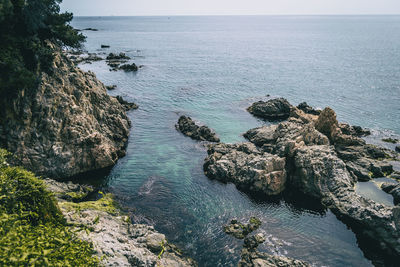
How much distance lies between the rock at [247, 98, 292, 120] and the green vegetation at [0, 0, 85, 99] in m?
47.5

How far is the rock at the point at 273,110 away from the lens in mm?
69250

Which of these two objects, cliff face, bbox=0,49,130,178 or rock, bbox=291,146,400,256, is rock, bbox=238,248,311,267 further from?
cliff face, bbox=0,49,130,178

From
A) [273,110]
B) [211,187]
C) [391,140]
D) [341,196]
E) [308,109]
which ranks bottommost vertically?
[211,187]

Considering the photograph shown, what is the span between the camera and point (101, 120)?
4934 cm

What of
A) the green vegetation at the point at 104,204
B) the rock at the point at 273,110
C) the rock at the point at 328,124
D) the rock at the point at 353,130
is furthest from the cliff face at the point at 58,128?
the rock at the point at 353,130

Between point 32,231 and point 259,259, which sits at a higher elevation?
point 32,231

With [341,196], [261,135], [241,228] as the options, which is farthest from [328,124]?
[241,228]

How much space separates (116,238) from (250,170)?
78.8 feet

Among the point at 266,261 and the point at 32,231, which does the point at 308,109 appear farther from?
the point at 32,231

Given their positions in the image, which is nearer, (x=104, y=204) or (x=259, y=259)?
(x=259, y=259)

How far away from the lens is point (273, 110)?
69.2 metres

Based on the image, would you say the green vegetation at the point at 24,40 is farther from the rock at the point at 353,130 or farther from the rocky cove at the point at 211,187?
the rock at the point at 353,130

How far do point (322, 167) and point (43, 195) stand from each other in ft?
120

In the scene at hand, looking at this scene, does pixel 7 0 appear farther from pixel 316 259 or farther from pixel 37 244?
pixel 316 259
